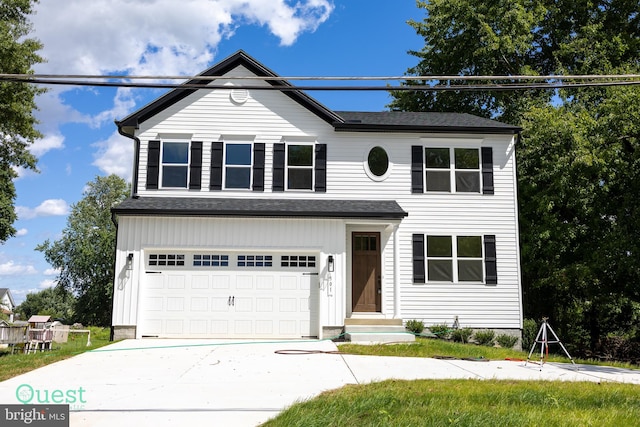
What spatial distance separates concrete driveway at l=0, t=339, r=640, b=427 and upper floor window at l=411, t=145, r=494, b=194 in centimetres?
660

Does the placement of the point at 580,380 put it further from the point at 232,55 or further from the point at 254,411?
the point at 232,55

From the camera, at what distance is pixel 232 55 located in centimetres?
1745

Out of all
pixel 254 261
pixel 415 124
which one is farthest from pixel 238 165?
pixel 415 124

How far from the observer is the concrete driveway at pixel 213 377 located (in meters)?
6.77

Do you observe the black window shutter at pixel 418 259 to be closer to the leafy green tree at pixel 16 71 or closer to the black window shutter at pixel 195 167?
the black window shutter at pixel 195 167

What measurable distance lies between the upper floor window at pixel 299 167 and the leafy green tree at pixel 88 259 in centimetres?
3213

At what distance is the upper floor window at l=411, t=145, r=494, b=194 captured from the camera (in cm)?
1778

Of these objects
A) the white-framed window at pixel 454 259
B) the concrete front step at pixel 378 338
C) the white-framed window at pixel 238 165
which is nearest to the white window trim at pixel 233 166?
the white-framed window at pixel 238 165

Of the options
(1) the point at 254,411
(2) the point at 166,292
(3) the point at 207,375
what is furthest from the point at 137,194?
(1) the point at 254,411

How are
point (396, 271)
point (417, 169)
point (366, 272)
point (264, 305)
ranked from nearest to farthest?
point (264, 305) < point (396, 271) < point (366, 272) < point (417, 169)

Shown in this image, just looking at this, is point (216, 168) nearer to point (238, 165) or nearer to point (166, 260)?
point (238, 165)

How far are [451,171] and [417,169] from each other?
111cm

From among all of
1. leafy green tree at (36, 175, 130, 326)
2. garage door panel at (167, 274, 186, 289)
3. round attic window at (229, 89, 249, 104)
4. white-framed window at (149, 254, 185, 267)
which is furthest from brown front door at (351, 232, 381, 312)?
leafy green tree at (36, 175, 130, 326)

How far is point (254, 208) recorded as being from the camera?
1597 centimetres
